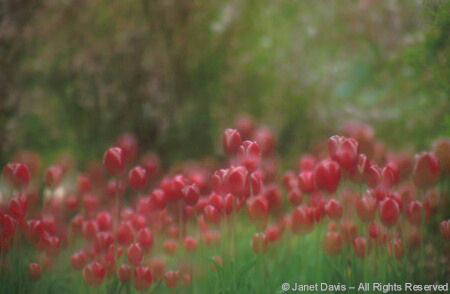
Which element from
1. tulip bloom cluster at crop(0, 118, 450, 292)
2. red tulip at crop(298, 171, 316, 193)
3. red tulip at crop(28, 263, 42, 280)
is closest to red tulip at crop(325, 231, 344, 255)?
tulip bloom cluster at crop(0, 118, 450, 292)

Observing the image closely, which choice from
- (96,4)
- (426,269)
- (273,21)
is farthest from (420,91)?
(96,4)

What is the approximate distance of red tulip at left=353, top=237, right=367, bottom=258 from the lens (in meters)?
1.45

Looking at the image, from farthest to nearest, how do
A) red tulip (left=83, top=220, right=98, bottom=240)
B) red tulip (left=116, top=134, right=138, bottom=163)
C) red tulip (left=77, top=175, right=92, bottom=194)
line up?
red tulip (left=116, top=134, right=138, bottom=163) → red tulip (left=77, top=175, right=92, bottom=194) → red tulip (left=83, top=220, right=98, bottom=240)

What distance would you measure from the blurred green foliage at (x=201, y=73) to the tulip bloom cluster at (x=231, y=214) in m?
0.43

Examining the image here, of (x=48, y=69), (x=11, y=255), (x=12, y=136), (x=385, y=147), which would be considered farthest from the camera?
(x=48, y=69)

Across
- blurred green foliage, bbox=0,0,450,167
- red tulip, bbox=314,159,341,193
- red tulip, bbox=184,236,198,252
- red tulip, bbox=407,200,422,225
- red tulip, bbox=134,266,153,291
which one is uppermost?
blurred green foliage, bbox=0,0,450,167

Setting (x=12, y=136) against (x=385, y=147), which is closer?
(x=385, y=147)

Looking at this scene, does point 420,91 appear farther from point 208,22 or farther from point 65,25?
point 65,25

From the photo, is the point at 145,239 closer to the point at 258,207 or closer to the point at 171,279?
the point at 171,279

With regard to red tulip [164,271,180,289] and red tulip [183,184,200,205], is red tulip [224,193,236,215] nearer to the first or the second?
red tulip [183,184,200,205]

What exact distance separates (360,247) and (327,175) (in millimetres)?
192

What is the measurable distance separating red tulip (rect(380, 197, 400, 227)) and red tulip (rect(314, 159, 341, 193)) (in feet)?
0.35

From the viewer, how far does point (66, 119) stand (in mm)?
2160

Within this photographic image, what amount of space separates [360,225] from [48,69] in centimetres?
116
